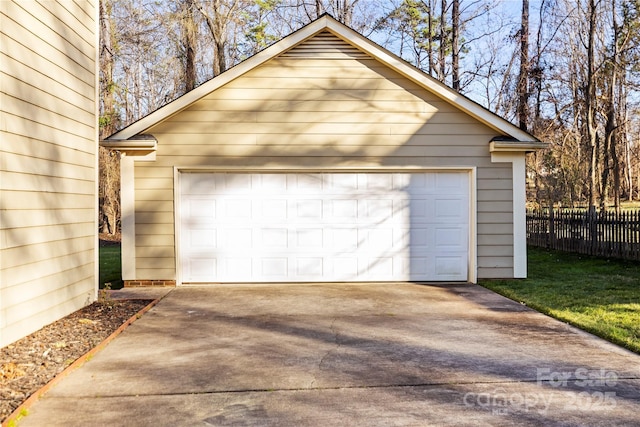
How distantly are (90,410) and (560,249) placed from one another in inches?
553

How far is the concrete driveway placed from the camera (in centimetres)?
354

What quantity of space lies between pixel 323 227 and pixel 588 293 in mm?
4475

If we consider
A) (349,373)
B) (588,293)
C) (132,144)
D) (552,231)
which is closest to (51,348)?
(349,373)

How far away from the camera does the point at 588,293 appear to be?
816 cm

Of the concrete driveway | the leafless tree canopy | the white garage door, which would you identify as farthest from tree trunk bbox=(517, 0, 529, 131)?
the concrete driveway

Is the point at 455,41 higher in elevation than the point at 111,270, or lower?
higher

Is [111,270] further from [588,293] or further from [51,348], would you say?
[588,293]

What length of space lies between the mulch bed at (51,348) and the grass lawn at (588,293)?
211 inches

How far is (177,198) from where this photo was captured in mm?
9359

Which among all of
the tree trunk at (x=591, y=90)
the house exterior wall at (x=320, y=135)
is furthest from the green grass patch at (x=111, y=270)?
the tree trunk at (x=591, y=90)

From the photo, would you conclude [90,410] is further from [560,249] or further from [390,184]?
[560,249]

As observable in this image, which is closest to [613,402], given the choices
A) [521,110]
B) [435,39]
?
[521,110]

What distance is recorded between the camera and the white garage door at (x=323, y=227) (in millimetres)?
9445

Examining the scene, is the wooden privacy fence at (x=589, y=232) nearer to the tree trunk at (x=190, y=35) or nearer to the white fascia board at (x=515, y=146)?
the white fascia board at (x=515, y=146)
